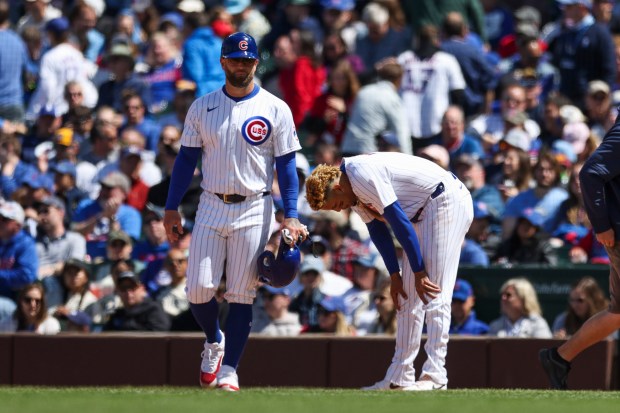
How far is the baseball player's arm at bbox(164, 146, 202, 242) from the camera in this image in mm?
9453

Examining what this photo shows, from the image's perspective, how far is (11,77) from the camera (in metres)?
17.3

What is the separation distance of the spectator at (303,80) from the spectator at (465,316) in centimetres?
464

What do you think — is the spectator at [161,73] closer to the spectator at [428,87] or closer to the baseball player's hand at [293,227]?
the spectator at [428,87]

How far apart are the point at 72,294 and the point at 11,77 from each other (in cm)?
481

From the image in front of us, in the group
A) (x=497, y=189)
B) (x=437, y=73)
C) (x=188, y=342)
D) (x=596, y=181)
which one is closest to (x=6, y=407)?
(x=596, y=181)

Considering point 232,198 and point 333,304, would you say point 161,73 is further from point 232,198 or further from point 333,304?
point 232,198

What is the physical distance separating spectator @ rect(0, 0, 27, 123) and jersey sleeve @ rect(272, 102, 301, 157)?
854cm

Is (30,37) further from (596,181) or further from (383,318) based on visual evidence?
(596,181)

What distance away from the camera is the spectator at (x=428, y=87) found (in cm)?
1559

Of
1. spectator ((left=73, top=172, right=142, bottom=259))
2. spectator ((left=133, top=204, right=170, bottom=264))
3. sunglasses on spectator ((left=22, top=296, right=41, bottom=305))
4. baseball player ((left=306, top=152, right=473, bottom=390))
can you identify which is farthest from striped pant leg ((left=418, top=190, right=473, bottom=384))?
spectator ((left=73, top=172, right=142, bottom=259))

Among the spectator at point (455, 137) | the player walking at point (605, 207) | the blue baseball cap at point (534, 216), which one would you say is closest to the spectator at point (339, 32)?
the spectator at point (455, 137)

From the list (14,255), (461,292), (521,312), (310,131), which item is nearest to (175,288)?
(14,255)

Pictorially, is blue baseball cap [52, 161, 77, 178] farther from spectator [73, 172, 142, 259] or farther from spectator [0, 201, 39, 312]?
spectator [0, 201, 39, 312]

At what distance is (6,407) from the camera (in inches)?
307
